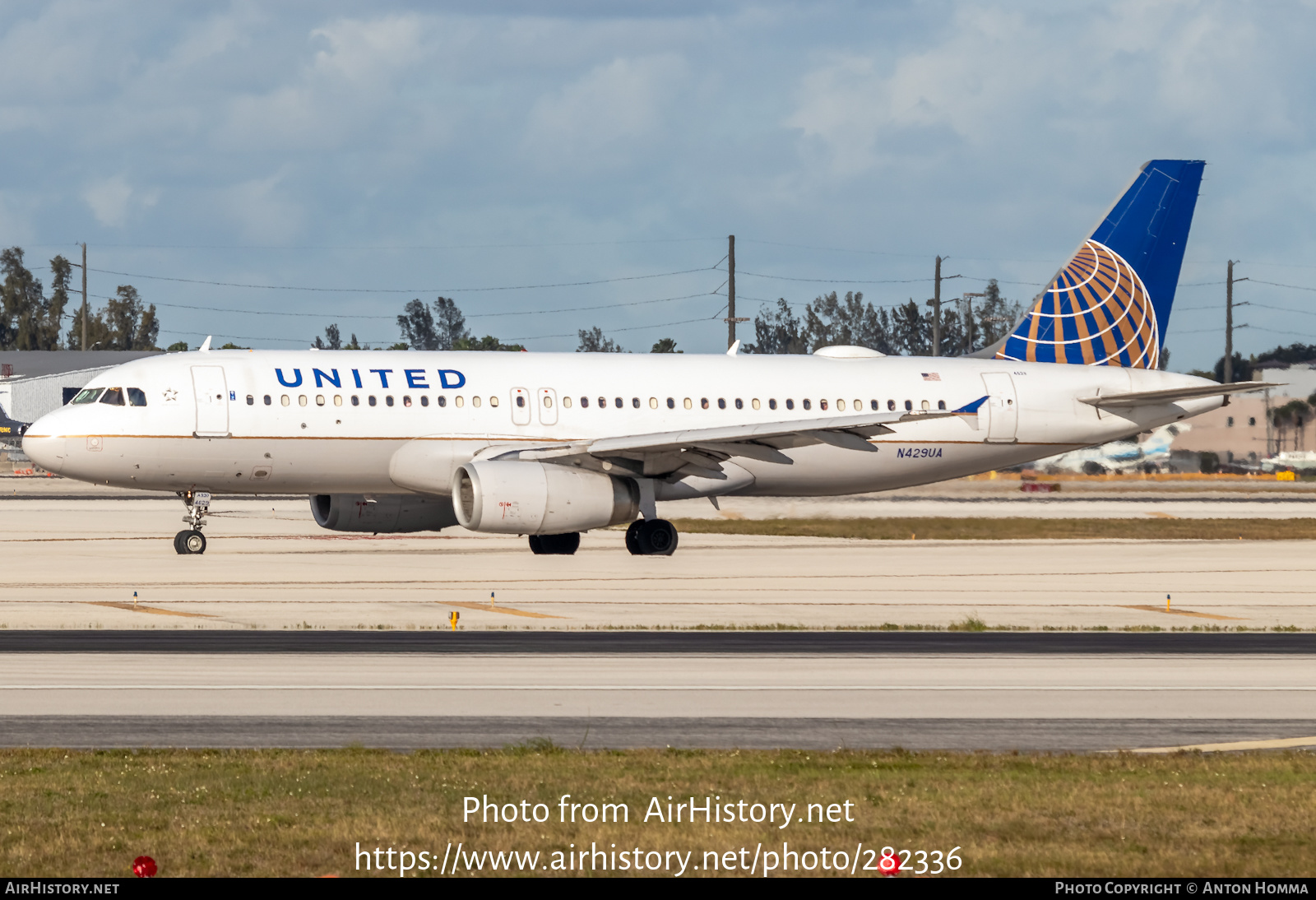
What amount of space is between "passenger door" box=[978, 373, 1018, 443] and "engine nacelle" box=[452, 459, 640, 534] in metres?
Answer: 9.97

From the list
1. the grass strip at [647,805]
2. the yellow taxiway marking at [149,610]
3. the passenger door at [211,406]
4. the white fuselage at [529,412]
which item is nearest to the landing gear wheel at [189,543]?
the white fuselage at [529,412]

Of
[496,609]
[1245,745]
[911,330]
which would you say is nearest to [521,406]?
[496,609]

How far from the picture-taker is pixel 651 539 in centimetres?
3431

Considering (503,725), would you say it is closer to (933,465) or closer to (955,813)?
(955,813)

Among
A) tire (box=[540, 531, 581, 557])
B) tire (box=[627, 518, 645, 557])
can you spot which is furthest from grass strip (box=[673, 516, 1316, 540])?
tire (box=[627, 518, 645, 557])

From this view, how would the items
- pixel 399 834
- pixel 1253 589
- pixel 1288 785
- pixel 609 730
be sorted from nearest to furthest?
pixel 399 834 → pixel 1288 785 → pixel 609 730 → pixel 1253 589

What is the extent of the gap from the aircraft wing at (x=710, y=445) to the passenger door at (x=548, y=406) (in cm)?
67

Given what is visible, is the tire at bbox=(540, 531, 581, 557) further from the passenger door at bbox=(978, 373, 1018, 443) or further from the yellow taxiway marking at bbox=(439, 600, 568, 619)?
the passenger door at bbox=(978, 373, 1018, 443)

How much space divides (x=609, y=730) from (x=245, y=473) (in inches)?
826

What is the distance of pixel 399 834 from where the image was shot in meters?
9.73

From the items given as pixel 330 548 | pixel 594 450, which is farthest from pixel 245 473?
pixel 594 450

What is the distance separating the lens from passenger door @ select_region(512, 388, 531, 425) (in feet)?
114

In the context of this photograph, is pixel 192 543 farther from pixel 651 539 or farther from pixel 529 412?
pixel 651 539

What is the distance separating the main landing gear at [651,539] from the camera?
34312 millimetres
